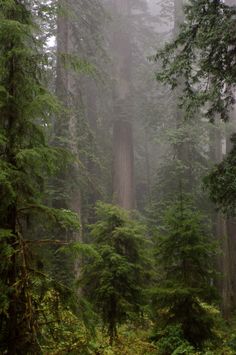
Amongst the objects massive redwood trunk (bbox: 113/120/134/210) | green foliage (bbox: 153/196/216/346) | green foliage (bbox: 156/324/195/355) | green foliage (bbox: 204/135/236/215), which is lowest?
green foliage (bbox: 156/324/195/355)

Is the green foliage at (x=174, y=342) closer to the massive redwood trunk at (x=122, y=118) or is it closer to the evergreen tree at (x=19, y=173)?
the evergreen tree at (x=19, y=173)

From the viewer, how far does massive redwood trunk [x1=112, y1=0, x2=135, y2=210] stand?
19438 millimetres

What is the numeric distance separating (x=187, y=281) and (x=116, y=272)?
1.45m

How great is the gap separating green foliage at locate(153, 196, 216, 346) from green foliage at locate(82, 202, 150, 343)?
0.65m

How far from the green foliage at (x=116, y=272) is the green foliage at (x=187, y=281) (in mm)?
647

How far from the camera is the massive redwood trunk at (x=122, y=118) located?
19438 millimetres

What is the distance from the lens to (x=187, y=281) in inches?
320

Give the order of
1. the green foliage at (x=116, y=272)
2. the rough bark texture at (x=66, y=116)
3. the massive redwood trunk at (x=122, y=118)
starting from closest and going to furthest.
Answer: the green foliage at (x=116, y=272) → the rough bark texture at (x=66, y=116) → the massive redwood trunk at (x=122, y=118)

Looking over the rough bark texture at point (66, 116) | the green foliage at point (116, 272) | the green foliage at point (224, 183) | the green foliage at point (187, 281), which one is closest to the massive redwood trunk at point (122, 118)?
the rough bark texture at point (66, 116)

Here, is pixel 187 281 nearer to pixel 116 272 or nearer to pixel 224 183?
pixel 116 272

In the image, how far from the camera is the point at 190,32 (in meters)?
9.07

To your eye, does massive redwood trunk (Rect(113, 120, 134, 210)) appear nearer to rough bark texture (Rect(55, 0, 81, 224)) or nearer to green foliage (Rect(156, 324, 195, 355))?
rough bark texture (Rect(55, 0, 81, 224))

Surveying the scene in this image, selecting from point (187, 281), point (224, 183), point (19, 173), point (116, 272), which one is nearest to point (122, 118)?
point (224, 183)

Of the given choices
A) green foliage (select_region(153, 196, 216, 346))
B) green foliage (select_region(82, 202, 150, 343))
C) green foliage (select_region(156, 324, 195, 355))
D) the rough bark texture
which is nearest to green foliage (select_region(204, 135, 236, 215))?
green foliage (select_region(153, 196, 216, 346))
